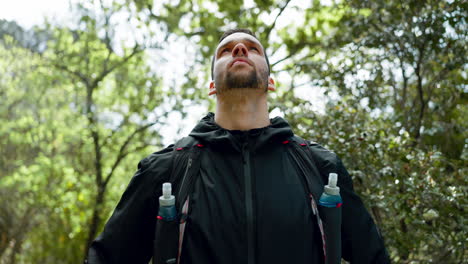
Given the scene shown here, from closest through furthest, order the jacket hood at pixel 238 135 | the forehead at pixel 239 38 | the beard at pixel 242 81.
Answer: the jacket hood at pixel 238 135 → the beard at pixel 242 81 → the forehead at pixel 239 38

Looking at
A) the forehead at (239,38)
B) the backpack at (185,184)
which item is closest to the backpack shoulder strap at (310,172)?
the backpack at (185,184)

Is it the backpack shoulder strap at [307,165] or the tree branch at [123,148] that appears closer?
the backpack shoulder strap at [307,165]

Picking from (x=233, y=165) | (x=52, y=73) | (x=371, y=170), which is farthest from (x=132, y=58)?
(x=233, y=165)

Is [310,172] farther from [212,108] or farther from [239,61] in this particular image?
[212,108]

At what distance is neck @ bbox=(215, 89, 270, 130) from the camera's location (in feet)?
8.14

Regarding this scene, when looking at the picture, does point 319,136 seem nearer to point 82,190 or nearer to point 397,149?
Answer: point 397,149

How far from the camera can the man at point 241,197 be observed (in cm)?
209

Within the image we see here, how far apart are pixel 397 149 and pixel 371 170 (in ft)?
1.09

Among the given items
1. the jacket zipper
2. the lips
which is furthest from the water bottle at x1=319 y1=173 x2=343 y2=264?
the lips

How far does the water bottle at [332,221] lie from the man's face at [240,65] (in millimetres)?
761

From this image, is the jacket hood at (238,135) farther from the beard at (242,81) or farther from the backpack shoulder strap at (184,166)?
the beard at (242,81)

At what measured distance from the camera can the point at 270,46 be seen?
34.1 feet

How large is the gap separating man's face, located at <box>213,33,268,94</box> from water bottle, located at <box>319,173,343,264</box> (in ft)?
2.50

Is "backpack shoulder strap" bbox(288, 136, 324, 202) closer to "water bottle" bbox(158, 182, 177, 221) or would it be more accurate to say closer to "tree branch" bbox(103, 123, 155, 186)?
"water bottle" bbox(158, 182, 177, 221)
